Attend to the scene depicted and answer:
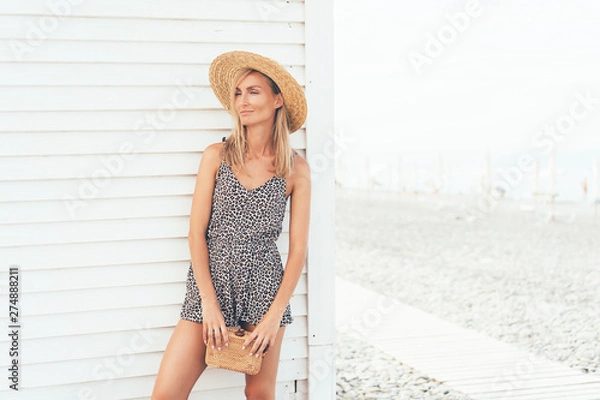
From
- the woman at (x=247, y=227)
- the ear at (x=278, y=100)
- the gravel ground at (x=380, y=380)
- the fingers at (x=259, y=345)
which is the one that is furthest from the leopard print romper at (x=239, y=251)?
the gravel ground at (x=380, y=380)

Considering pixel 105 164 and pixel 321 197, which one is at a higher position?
pixel 105 164

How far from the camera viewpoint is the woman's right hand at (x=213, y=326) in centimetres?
248

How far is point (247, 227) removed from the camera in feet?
8.70

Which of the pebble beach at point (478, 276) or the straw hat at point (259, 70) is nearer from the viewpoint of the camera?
the straw hat at point (259, 70)

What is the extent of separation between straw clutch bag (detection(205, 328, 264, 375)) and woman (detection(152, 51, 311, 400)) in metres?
0.03

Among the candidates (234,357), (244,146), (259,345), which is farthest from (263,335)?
(244,146)

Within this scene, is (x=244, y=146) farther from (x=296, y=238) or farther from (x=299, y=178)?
(x=296, y=238)

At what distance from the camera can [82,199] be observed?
9.60 ft

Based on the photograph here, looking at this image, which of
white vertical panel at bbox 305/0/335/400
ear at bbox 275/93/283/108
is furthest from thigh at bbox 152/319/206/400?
ear at bbox 275/93/283/108

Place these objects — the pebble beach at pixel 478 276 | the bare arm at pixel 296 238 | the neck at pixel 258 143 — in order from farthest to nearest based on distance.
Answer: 1. the pebble beach at pixel 478 276
2. the neck at pixel 258 143
3. the bare arm at pixel 296 238

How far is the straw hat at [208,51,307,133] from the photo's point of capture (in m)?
2.65

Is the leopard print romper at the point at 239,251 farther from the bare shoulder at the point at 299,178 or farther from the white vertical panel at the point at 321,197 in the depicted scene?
the white vertical panel at the point at 321,197

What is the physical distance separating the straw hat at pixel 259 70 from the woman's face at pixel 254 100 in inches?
1.6

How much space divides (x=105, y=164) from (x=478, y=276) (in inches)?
299
